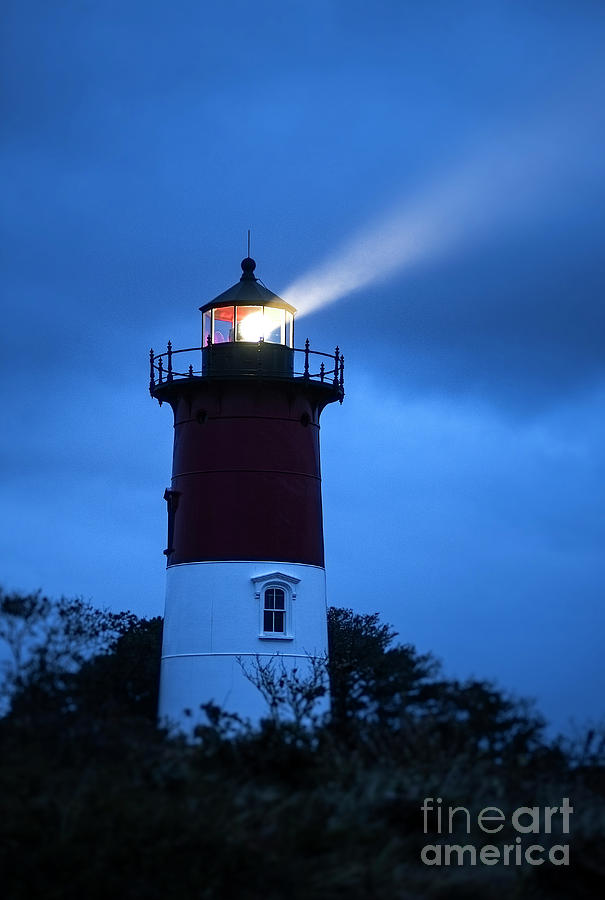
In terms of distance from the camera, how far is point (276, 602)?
94.5 ft

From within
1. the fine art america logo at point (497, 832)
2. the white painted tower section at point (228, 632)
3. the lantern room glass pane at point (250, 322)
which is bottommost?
the fine art america logo at point (497, 832)

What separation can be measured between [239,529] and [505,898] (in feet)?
51.1

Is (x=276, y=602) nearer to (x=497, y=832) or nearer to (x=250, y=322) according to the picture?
(x=250, y=322)

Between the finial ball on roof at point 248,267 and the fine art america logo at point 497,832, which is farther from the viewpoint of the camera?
the finial ball on roof at point 248,267

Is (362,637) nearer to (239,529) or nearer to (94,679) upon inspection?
(239,529)

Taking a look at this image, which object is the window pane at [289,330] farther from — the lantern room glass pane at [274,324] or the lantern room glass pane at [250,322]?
the lantern room glass pane at [250,322]

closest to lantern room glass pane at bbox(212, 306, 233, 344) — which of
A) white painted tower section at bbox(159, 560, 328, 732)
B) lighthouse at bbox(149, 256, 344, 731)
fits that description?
lighthouse at bbox(149, 256, 344, 731)

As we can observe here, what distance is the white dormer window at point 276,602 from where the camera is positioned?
28.6m

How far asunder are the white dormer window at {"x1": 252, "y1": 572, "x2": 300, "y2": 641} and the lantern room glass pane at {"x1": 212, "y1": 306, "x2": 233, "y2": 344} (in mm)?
5132

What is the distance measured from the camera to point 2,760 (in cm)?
1420

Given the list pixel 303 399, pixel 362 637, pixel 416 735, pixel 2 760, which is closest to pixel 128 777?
pixel 2 760

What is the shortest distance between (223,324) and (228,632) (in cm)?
651

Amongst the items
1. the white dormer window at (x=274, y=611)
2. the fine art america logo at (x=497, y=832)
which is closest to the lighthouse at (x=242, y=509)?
the white dormer window at (x=274, y=611)

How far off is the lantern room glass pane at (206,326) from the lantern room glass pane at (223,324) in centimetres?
13
